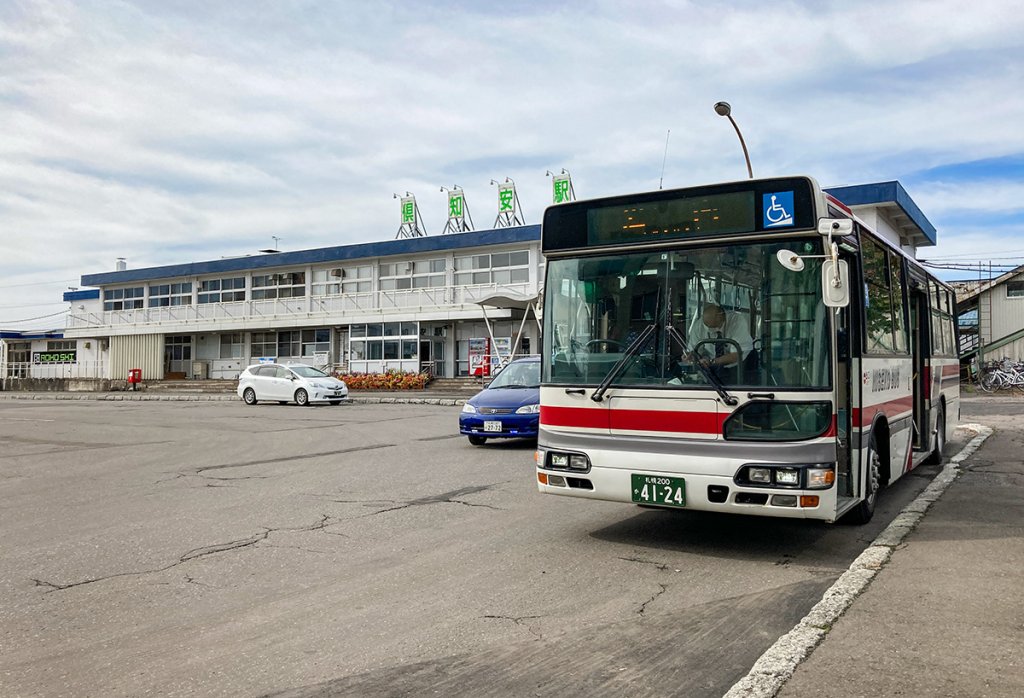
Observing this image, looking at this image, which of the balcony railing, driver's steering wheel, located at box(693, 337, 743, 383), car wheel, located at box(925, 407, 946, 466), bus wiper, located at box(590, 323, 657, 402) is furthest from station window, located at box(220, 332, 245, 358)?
driver's steering wheel, located at box(693, 337, 743, 383)

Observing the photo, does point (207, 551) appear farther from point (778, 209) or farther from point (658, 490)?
point (778, 209)

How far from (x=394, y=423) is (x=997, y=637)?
1591 centimetres

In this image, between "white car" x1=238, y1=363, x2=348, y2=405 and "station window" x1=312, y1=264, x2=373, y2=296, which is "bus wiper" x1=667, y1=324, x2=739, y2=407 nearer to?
"white car" x1=238, y1=363, x2=348, y2=405

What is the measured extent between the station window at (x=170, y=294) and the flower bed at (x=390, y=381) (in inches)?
777

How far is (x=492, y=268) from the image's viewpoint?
41.1m

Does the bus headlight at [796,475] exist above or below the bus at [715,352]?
below

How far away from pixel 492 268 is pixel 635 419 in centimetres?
3505

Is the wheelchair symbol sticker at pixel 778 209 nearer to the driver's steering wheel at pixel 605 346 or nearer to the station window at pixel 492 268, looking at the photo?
the driver's steering wheel at pixel 605 346

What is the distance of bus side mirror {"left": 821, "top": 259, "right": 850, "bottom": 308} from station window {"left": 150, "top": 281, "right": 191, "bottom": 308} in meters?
53.0

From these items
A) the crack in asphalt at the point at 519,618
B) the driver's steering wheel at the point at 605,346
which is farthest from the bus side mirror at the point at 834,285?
the crack in asphalt at the point at 519,618

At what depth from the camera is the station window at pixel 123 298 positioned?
5628cm

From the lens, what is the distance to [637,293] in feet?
21.4

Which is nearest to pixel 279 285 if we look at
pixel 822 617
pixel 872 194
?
pixel 872 194

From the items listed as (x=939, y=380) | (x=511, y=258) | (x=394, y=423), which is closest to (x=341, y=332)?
(x=511, y=258)
